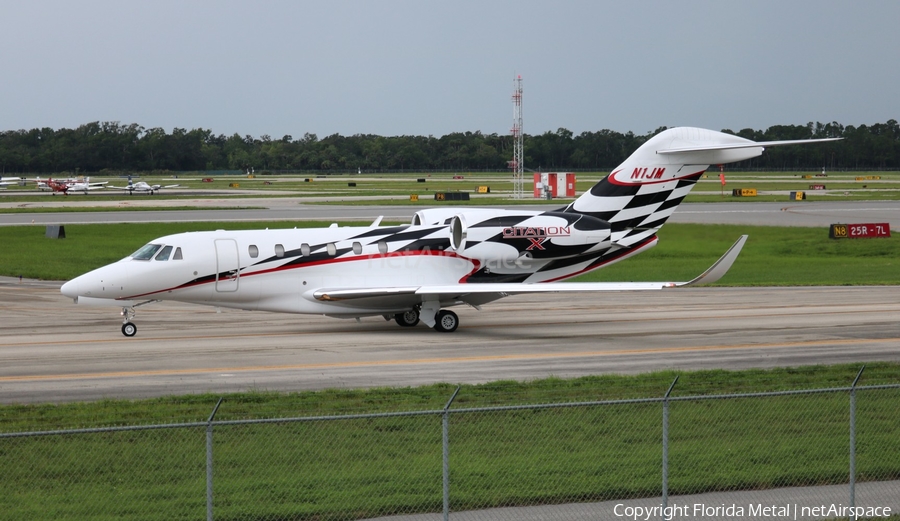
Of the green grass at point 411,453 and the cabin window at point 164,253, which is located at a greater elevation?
the cabin window at point 164,253

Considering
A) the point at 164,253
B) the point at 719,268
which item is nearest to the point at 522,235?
the point at 719,268

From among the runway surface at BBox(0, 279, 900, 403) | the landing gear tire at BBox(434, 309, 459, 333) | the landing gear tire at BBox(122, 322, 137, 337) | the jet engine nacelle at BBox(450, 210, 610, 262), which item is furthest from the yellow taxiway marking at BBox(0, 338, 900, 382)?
the landing gear tire at BBox(122, 322, 137, 337)

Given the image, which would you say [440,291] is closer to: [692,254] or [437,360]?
[437,360]

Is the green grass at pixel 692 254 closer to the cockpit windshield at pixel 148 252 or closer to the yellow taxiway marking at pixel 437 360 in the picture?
the yellow taxiway marking at pixel 437 360

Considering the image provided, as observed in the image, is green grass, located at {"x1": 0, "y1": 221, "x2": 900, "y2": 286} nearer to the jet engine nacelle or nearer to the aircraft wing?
the jet engine nacelle

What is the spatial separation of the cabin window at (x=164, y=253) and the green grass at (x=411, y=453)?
889 centimetres

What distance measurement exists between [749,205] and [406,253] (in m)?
63.2

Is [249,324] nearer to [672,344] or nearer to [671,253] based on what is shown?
[672,344]

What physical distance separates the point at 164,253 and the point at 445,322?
25.5 ft

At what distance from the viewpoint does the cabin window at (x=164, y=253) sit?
86.2 ft

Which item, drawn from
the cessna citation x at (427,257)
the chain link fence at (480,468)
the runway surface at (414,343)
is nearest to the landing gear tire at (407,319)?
the cessna citation x at (427,257)

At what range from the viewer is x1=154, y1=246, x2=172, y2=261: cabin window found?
26266 millimetres

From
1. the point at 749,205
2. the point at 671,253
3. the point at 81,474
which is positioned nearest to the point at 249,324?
the point at 81,474

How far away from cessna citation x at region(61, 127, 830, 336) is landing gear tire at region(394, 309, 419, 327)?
34 millimetres
